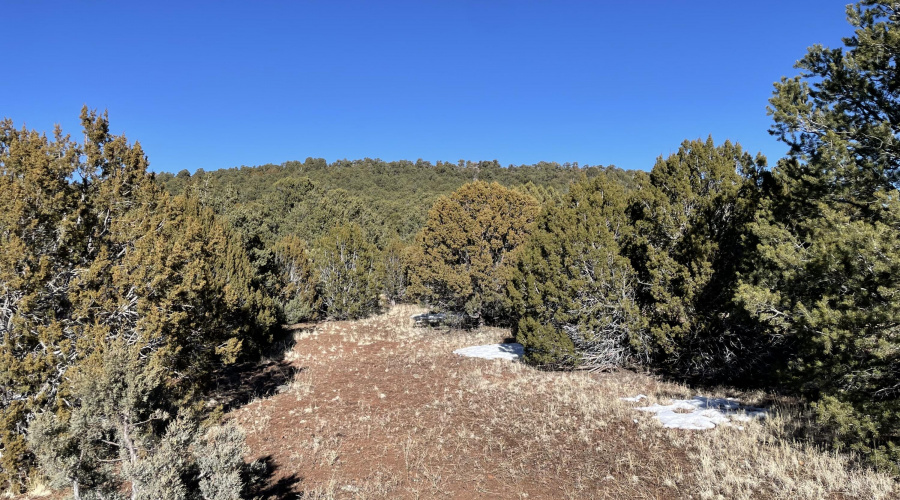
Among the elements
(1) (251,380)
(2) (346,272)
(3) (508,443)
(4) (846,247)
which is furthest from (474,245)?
(4) (846,247)

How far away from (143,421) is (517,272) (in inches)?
413

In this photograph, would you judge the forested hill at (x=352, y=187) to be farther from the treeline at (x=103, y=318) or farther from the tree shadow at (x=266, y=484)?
the tree shadow at (x=266, y=484)

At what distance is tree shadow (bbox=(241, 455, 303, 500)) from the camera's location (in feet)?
17.9

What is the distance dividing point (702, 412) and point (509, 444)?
3617 mm

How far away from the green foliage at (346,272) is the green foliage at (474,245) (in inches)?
199

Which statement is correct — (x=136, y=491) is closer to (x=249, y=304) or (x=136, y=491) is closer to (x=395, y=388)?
(x=395, y=388)

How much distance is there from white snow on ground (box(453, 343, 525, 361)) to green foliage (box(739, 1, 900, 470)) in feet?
27.9

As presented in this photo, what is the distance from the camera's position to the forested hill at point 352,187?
25.9m

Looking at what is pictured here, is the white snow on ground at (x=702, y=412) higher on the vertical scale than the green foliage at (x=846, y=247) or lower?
lower

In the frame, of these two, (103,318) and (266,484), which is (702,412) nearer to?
(266,484)

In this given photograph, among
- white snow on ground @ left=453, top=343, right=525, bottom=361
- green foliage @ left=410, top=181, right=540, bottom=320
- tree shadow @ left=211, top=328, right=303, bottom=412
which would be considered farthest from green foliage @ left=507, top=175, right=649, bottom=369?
tree shadow @ left=211, top=328, right=303, bottom=412

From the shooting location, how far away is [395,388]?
11031 millimetres

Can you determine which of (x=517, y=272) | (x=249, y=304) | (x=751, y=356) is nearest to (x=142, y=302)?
(x=249, y=304)

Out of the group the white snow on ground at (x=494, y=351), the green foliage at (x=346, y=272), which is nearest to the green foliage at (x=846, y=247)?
the white snow on ground at (x=494, y=351)
